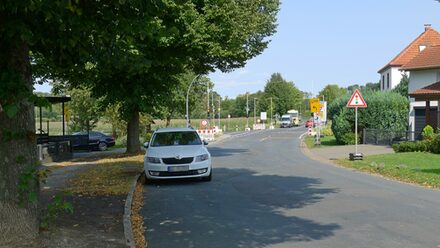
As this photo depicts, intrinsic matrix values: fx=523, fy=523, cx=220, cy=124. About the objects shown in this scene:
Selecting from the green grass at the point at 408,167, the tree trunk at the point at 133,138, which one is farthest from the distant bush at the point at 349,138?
the tree trunk at the point at 133,138

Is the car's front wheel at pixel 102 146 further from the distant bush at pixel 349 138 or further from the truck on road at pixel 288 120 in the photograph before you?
the truck on road at pixel 288 120

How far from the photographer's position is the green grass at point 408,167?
49.8ft

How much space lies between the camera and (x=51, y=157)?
2445 cm

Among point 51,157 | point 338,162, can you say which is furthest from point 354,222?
point 51,157

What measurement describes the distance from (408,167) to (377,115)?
17533 millimetres

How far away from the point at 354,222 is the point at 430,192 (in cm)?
480

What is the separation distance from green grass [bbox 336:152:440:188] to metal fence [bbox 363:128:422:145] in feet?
22.7

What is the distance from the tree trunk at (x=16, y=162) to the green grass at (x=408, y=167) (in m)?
10.8

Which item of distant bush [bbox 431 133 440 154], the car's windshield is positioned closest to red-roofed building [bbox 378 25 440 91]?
distant bush [bbox 431 133 440 154]

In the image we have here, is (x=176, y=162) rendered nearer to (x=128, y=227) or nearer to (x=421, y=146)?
(x=128, y=227)

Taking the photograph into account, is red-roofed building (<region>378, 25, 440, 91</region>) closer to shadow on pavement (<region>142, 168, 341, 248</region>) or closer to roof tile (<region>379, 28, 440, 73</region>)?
roof tile (<region>379, 28, 440, 73</region>)

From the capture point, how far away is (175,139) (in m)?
15.7

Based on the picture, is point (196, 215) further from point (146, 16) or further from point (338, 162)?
point (338, 162)

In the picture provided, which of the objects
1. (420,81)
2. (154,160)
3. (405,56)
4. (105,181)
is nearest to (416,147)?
(154,160)
